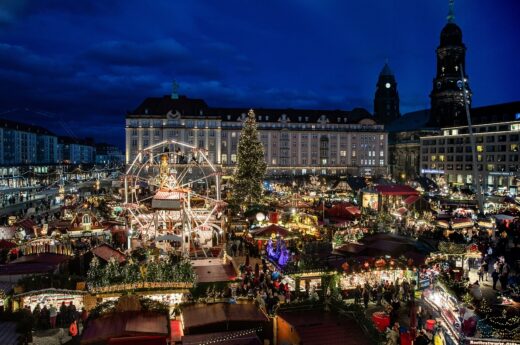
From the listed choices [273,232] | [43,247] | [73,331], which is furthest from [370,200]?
[73,331]

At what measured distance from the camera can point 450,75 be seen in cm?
9231

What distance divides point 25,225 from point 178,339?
70.8ft

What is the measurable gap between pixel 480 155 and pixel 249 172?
5314 centimetres

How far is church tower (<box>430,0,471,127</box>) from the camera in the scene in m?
90.8

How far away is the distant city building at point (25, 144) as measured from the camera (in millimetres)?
124938

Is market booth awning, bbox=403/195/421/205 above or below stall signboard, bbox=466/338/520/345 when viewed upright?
above

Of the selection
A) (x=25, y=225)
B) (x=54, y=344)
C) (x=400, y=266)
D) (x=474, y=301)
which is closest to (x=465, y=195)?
(x=400, y=266)

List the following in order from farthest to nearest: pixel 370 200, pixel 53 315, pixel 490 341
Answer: pixel 370 200 < pixel 53 315 < pixel 490 341

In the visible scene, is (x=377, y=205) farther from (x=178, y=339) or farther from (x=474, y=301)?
(x=178, y=339)

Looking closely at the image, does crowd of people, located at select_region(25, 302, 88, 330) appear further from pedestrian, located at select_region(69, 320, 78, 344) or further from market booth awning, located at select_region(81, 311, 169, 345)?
market booth awning, located at select_region(81, 311, 169, 345)

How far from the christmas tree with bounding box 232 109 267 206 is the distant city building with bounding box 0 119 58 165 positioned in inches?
4037

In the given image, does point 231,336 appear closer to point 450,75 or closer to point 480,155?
point 480,155

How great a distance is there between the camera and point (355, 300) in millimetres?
17609

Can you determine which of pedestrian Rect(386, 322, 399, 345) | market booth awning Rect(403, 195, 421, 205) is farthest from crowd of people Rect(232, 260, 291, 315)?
market booth awning Rect(403, 195, 421, 205)
